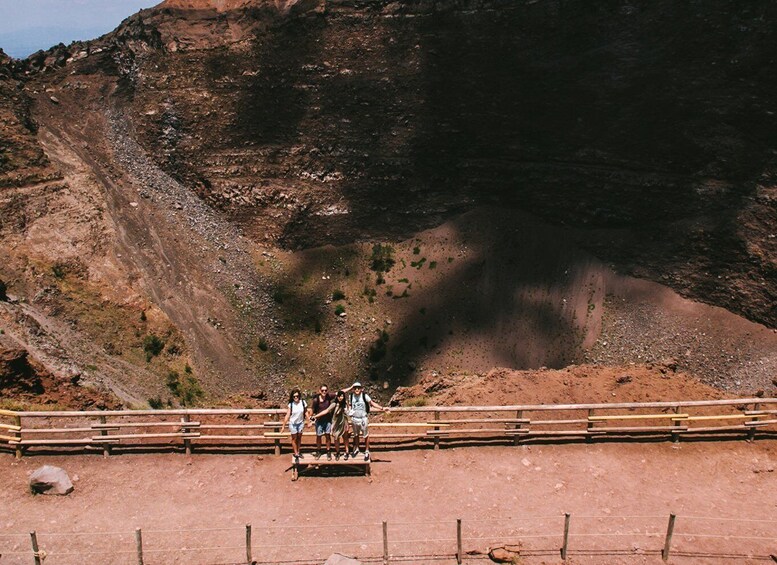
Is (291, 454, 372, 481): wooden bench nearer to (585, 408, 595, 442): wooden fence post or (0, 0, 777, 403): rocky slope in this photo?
(585, 408, 595, 442): wooden fence post

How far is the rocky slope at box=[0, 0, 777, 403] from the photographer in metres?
41.1

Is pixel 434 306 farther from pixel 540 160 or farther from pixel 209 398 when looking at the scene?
pixel 209 398

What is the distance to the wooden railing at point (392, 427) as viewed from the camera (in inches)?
795

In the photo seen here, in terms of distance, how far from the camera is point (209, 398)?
1454 inches

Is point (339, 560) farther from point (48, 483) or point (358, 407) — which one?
point (48, 483)

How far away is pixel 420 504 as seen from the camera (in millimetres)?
18484

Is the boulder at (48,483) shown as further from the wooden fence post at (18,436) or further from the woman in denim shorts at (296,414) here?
the woman in denim shorts at (296,414)

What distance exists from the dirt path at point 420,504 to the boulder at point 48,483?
0.91 ft

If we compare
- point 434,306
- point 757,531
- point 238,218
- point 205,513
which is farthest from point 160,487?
point 238,218

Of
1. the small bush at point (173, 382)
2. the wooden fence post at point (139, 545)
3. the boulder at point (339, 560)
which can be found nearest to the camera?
the boulder at point (339, 560)

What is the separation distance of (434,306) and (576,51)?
2149cm

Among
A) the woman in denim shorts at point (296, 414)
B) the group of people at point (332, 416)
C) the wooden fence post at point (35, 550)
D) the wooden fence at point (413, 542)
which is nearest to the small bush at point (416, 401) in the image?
the group of people at point (332, 416)

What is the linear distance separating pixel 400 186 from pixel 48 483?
1445 inches

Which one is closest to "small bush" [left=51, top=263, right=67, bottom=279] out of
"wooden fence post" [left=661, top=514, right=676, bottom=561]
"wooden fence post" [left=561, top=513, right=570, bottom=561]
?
"wooden fence post" [left=561, top=513, right=570, bottom=561]
